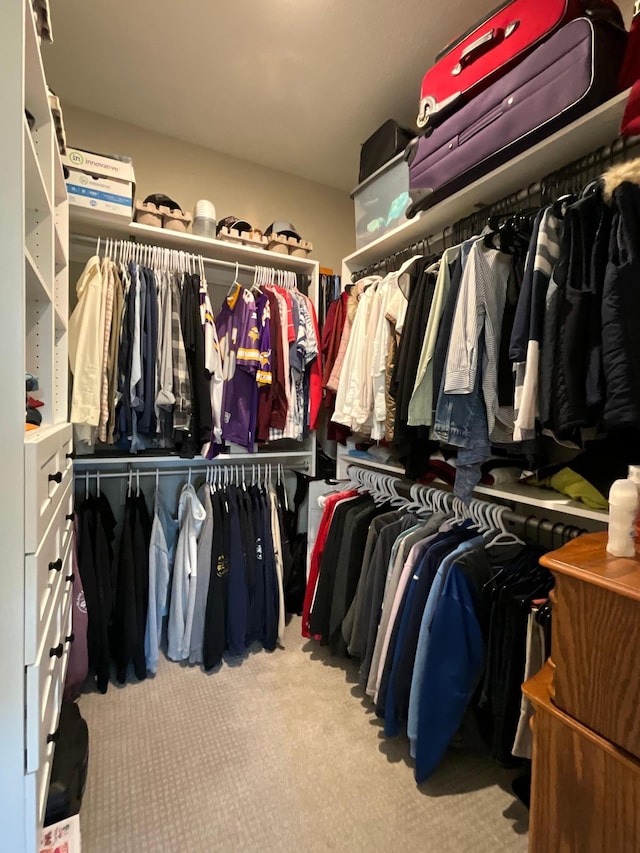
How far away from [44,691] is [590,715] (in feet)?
3.82

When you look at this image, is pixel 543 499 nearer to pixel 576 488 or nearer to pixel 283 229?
pixel 576 488

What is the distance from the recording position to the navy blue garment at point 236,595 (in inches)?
81.5

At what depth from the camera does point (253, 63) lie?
184cm

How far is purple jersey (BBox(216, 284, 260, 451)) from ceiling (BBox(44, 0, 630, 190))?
0.93 meters

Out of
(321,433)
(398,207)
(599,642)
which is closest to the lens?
(599,642)

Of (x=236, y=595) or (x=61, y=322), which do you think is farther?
(x=236, y=595)

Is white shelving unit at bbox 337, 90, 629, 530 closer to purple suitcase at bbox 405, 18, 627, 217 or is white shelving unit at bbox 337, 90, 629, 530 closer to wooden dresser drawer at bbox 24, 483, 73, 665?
purple suitcase at bbox 405, 18, 627, 217

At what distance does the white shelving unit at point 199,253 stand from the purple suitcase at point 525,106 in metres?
1.00

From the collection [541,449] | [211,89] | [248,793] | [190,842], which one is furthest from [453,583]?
→ [211,89]

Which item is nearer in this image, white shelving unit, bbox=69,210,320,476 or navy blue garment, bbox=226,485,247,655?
white shelving unit, bbox=69,210,320,476

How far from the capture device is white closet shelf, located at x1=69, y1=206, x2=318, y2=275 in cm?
187

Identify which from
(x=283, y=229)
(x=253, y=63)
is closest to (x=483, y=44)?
(x=253, y=63)

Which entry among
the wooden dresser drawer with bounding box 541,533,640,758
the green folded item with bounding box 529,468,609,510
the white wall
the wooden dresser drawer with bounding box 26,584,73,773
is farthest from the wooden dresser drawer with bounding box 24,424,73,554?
the white wall

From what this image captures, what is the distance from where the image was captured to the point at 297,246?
7.67 feet
